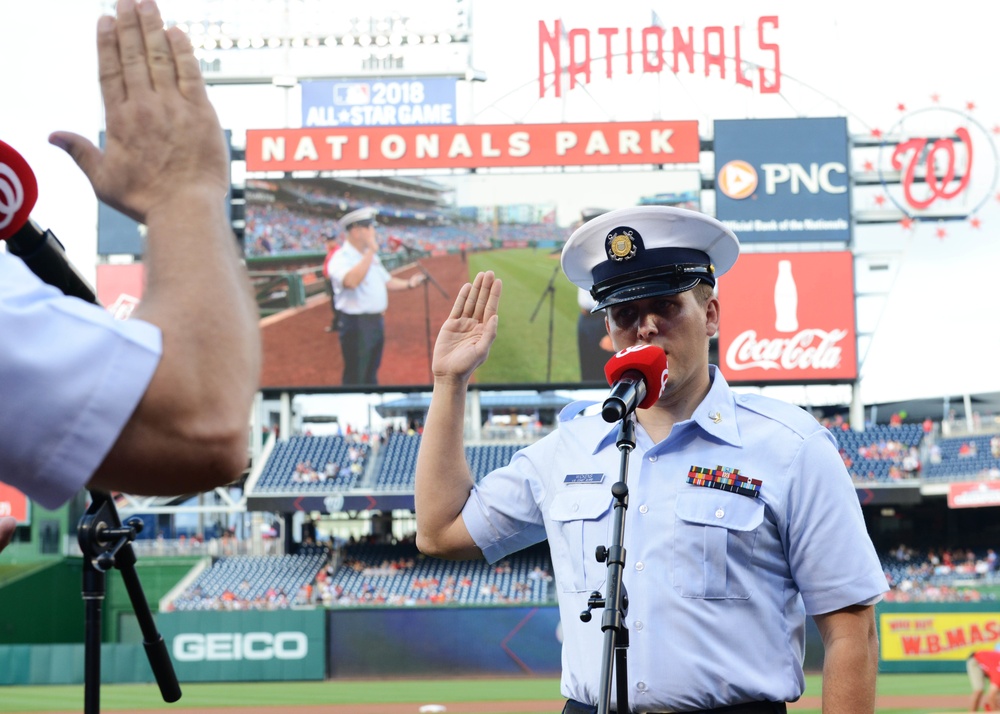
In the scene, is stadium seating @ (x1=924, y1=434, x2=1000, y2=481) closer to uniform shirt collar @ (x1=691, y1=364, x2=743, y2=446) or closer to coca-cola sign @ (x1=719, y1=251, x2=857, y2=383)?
coca-cola sign @ (x1=719, y1=251, x2=857, y2=383)

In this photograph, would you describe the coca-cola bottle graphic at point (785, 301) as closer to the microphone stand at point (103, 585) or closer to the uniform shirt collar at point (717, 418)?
the uniform shirt collar at point (717, 418)

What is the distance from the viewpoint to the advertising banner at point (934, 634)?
19.7m

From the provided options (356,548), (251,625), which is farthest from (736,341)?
(251,625)

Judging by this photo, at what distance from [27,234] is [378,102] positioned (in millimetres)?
29106

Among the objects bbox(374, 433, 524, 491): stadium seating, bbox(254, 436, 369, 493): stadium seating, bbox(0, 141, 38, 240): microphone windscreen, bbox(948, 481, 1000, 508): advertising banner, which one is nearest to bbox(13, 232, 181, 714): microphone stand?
bbox(0, 141, 38, 240): microphone windscreen

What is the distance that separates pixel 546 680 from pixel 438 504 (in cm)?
1862

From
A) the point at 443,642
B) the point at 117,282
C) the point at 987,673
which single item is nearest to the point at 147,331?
the point at 987,673

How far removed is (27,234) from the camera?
4.77 ft

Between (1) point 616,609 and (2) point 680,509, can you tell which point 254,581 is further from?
(1) point 616,609

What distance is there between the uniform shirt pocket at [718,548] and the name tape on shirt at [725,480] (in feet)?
0.05

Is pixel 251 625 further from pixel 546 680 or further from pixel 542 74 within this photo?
pixel 542 74

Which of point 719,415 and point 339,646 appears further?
point 339,646

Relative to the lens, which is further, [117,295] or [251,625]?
[117,295]

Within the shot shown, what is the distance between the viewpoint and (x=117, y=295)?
2838 centimetres
